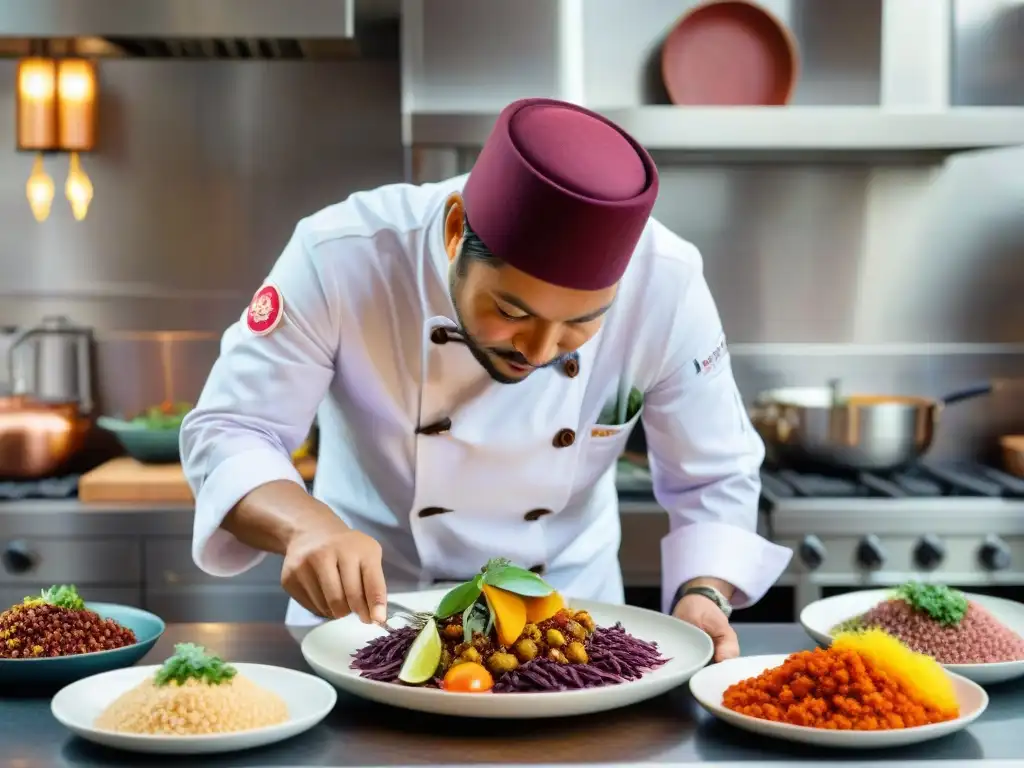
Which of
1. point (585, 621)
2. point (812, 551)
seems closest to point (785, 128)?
point (812, 551)

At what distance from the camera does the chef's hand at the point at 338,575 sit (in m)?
1.47

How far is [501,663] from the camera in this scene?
4.68 feet

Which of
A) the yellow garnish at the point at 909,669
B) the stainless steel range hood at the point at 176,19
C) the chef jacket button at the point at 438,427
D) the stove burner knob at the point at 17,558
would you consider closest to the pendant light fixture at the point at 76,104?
the stainless steel range hood at the point at 176,19

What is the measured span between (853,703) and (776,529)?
1644 millimetres

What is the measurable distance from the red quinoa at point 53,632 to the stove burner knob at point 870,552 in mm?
1861

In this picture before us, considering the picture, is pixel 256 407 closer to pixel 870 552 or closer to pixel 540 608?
pixel 540 608

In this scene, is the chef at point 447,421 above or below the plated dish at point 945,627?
above

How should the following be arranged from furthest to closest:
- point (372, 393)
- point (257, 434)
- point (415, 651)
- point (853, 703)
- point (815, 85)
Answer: point (815, 85), point (372, 393), point (257, 434), point (415, 651), point (853, 703)

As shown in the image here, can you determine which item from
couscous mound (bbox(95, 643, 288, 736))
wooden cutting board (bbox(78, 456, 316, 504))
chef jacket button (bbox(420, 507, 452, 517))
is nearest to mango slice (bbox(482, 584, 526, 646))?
couscous mound (bbox(95, 643, 288, 736))

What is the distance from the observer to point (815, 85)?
11.4 feet

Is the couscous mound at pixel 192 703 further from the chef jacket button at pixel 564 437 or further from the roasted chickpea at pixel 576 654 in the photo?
the chef jacket button at pixel 564 437

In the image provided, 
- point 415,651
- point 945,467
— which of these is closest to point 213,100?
point 945,467

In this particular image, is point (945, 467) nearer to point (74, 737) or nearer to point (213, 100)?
point (213, 100)

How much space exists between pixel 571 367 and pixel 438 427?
0.23 metres
